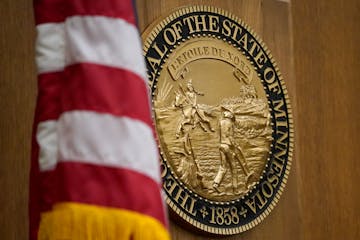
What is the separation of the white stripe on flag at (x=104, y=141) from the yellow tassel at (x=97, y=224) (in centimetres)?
8

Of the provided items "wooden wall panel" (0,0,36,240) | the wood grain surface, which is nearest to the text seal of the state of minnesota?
the wood grain surface

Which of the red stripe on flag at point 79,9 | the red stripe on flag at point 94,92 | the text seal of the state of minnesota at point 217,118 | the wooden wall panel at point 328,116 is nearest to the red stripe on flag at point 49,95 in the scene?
the red stripe on flag at point 94,92

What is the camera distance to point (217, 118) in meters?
2.10

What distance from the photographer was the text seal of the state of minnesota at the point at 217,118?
1986 millimetres

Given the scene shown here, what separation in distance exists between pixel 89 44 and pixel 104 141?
0.18 metres

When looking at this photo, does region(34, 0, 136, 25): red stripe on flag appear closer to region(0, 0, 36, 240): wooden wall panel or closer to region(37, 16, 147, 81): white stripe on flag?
region(37, 16, 147, 81): white stripe on flag

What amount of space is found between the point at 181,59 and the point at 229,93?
7.4 inches

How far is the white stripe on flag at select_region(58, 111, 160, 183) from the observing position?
127 cm

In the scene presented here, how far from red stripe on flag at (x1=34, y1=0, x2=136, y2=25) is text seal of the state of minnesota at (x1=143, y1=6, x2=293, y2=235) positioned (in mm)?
590

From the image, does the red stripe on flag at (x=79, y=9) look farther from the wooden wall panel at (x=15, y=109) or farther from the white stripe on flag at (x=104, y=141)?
the wooden wall panel at (x=15, y=109)

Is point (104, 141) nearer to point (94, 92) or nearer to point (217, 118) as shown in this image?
point (94, 92)

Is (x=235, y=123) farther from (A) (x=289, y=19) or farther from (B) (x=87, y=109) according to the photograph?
(B) (x=87, y=109)

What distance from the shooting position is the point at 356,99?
273 centimetres

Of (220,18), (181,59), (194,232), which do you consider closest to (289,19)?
(220,18)
